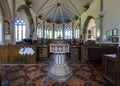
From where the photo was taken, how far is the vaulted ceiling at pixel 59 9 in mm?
14191

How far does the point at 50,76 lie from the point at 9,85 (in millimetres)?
1265

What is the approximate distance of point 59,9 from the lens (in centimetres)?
1780

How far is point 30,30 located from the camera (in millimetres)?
13930

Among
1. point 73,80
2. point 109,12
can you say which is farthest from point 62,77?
point 109,12

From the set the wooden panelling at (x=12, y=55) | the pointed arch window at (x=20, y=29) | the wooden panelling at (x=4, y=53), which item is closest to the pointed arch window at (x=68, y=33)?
the pointed arch window at (x=20, y=29)

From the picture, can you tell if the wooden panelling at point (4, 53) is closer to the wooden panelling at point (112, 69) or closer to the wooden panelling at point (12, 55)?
the wooden panelling at point (12, 55)

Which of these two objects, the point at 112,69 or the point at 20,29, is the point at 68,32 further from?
the point at 112,69

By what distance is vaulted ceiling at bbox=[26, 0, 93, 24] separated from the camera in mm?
14191

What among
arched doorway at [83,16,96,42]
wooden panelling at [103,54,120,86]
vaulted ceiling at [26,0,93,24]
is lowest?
wooden panelling at [103,54,120,86]

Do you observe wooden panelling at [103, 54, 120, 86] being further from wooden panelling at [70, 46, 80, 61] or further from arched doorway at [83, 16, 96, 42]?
arched doorway at [83, 16, 96, 42]

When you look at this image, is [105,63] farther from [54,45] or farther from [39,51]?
[39,51]

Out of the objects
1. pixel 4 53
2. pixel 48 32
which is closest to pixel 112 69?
pixel 4 53

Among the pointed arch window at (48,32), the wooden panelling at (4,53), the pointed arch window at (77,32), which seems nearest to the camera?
the wooden panelling at (4,53)

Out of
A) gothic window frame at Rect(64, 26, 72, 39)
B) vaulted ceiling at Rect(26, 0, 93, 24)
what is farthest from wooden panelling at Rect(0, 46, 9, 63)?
gothic window frame at Rect(64, 26, 72, 39)
